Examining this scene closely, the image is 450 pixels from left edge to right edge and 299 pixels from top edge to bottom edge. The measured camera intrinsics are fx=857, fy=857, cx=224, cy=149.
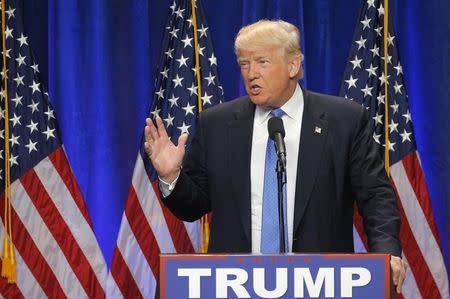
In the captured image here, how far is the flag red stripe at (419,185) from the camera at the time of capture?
15.2 ft

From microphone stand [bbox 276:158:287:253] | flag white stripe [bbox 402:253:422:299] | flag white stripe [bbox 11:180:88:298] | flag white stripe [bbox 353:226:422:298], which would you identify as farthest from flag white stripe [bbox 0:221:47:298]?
microphone stand [bbox 276:158:287:253]

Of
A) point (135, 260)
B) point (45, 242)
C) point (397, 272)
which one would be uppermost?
point (397, 272)

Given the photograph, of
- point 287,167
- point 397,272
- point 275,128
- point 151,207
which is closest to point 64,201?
point 151,207

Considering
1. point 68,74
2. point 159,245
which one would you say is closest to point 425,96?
point 159,245

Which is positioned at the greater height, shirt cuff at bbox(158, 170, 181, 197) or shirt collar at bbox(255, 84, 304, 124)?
shirt collar at bbox(255, 84, 304, 124)

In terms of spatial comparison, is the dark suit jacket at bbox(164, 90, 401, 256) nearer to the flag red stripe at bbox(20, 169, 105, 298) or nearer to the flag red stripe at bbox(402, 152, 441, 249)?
the flag red stripe at bbox(402, 152, 441, 249)

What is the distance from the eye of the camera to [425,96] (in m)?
4.80

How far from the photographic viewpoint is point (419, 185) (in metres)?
4.64

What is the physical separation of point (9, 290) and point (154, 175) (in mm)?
1015

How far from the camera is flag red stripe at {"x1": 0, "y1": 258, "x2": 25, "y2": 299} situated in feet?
15.4

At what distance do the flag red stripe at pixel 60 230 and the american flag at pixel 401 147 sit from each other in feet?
4.91

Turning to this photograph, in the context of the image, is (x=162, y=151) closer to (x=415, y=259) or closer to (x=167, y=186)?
(x=167, y=186)

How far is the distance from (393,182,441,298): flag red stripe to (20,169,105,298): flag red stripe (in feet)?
5.61

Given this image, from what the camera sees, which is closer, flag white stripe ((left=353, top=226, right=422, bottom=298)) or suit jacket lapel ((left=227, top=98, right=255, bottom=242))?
suit jacket lapel ((left=227, top=98, right=255, bottom=242))
